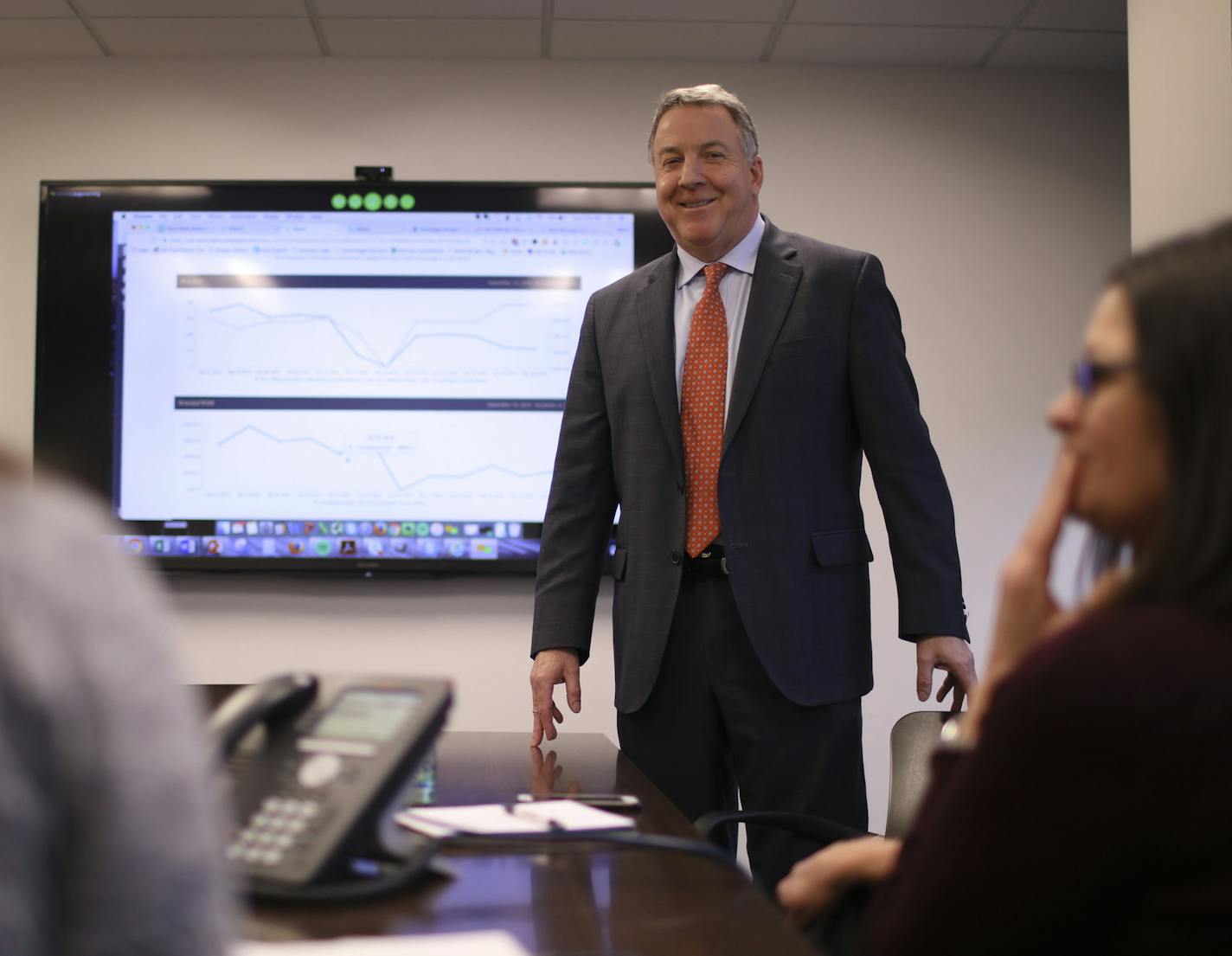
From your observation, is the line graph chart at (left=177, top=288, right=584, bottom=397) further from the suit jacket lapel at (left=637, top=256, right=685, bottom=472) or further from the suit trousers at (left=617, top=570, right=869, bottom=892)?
the suit trousers at (left=617, top=570, right=869, bottom=892)

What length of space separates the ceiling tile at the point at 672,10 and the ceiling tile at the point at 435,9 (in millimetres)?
104

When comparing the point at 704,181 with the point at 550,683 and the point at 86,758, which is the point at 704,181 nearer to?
the point at 550,683

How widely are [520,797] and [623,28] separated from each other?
291cm

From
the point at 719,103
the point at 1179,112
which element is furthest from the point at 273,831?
the point at 1179,112

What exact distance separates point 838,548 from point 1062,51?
2.54 meters

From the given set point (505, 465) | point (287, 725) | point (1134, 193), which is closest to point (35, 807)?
point (287, 725)

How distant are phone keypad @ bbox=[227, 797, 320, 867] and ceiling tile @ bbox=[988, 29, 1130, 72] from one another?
3.57m

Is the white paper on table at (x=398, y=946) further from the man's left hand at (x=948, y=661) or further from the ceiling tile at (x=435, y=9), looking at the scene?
the ceiling tile at (x=435, y=9)

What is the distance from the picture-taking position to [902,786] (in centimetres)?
166

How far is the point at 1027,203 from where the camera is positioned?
3.98 m

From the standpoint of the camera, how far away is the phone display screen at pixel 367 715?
934mm

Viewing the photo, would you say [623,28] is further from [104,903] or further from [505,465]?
[104,903]

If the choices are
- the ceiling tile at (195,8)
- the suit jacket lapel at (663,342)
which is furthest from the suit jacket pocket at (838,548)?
the ceiling tile at (195,8)

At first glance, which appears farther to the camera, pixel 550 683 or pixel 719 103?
pixel 719 103
